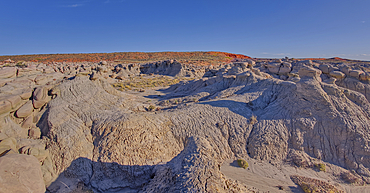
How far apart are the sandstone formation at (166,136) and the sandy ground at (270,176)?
25 cm

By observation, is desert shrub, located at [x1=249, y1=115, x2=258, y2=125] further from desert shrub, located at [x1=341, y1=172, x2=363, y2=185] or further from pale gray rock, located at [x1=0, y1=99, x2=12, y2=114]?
pale gray rock, located at [x1=0, y1=99, x2=12, y2=114]

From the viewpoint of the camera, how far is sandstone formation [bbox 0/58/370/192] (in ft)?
17.6

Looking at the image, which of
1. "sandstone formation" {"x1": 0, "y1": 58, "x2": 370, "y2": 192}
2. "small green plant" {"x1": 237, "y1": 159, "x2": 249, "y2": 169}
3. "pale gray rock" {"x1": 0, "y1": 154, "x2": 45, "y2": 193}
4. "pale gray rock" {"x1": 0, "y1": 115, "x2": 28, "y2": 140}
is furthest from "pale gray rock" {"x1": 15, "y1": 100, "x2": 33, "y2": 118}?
"small green plant" {"x1": 237, "y1": 159, "x2": 249, "y2": 169}

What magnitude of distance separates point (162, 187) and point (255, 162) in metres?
3.68

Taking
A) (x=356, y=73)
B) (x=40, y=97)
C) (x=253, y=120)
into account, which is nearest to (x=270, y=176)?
(x=253, y=120)

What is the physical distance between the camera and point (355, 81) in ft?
37.4

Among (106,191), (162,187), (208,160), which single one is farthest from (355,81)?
(106,191)

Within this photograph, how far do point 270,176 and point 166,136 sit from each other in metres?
3.82

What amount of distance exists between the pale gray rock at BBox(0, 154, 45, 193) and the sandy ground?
5.32 metres

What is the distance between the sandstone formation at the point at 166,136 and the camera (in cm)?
537

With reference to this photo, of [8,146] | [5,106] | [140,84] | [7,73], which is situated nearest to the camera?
[8,146]

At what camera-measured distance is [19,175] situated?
→ 424 cm

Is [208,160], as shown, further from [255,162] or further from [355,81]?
[355,81]

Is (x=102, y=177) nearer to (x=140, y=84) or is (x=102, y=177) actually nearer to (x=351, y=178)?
(x=351, y=178)
